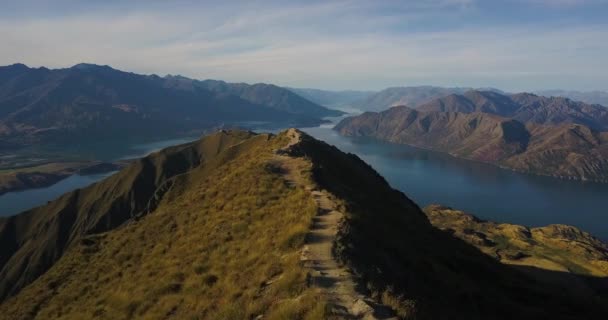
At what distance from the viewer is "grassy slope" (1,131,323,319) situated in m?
18.0

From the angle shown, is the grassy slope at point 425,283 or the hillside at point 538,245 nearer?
the grassy slope at point 425,283

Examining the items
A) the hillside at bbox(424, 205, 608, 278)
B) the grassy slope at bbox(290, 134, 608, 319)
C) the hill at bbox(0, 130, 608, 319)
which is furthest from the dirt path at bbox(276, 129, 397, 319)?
the hillside at bbox(424, 205, 608, 278)

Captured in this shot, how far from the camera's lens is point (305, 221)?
2523 cm

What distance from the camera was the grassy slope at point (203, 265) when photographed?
18.0m

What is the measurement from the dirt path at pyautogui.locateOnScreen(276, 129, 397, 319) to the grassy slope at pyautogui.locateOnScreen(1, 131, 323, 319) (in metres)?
0.63

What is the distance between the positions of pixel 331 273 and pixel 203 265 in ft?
27.6

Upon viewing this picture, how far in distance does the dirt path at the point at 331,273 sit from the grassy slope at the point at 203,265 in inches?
24.7

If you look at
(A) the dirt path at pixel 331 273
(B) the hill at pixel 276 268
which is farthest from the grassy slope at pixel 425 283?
(A) the dirt path at pixel 331 273

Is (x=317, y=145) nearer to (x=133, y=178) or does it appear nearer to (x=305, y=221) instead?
(x=305, y=221)

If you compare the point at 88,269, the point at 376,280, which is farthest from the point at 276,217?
the point at 88,269

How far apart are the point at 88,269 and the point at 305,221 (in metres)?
21.9

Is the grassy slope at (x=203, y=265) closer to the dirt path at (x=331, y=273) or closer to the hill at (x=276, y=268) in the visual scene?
the hill at (x=276, y=268)

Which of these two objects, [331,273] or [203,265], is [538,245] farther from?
[331,273]

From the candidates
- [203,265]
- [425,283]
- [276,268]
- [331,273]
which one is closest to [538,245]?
[425,283]
